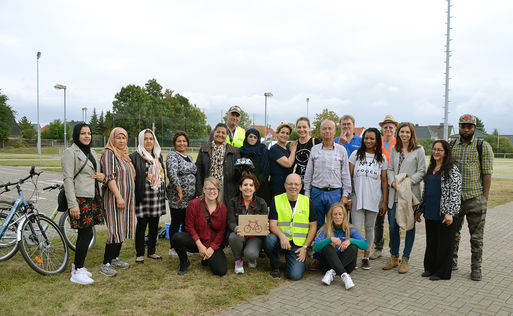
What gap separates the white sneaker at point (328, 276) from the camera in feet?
15.3

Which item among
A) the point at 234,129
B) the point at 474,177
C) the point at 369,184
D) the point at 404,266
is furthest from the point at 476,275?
the point at 234,129

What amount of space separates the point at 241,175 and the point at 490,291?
3536 millimetres

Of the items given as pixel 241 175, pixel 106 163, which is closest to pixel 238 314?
pixel 241 175

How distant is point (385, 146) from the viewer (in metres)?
5.83

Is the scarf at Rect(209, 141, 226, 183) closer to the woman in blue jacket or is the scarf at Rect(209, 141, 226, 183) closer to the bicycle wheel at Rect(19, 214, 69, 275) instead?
the woman in blue jacket

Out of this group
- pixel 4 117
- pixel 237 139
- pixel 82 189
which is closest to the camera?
pixel 82 189

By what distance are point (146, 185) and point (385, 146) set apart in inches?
146

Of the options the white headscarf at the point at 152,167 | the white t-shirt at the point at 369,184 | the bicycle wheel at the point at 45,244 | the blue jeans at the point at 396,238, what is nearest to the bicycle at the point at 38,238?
the bicycle wheel at the point at 45,244

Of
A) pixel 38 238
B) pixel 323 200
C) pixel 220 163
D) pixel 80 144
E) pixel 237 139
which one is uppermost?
pixel 237 139

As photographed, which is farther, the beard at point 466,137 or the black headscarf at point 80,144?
the beard at point 466,137

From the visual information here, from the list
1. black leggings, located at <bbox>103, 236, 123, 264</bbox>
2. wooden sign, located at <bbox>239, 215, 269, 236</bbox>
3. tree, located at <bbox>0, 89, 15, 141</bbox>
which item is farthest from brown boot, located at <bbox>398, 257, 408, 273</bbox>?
tree, located at <bbox>0, 89, 15, 141</bbox>

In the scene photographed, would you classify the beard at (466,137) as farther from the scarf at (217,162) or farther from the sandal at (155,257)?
the sandal at (155,257)

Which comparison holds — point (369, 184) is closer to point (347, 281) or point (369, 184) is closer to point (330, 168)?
point (330, 168)

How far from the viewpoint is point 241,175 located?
5.51 m
